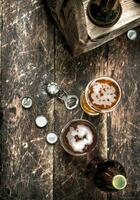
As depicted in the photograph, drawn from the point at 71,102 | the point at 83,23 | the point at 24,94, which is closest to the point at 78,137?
the point at 71,102

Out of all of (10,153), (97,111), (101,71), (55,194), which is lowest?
(55,194)

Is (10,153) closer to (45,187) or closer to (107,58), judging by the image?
(45,187)

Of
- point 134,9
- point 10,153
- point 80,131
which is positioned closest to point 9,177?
point 10,153

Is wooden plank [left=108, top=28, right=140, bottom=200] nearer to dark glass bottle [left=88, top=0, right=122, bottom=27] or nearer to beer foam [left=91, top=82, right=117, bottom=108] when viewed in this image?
beer foam [left=91, top=82, right=117, bottom=108]

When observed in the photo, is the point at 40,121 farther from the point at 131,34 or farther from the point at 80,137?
the point at 131,34

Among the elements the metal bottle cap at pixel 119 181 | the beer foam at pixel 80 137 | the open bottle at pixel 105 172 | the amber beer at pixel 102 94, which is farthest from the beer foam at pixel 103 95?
the metal bottle cap at pixel 119 181

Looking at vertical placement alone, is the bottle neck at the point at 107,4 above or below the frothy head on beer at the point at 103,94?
above

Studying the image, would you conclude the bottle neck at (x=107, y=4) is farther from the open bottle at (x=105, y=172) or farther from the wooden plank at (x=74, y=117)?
the open bottle at (x=105, y=172)
